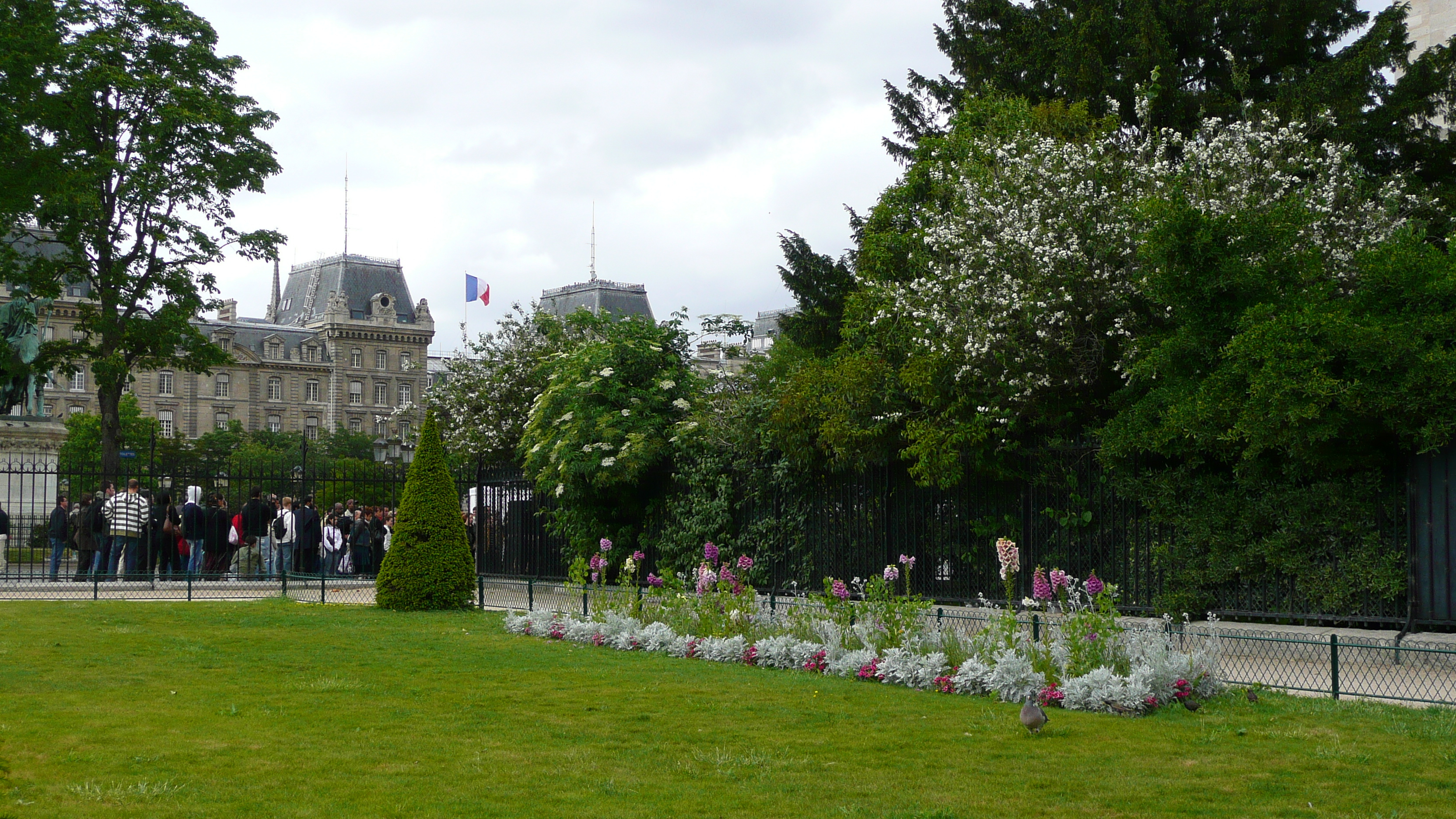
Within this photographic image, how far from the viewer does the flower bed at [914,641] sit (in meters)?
8.84

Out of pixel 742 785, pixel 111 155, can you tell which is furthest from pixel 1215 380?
pixel 111 155

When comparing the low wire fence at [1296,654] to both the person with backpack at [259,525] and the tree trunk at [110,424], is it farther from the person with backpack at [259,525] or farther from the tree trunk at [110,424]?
the tree trunk at [110,424]

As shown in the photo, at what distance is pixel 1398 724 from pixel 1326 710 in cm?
61

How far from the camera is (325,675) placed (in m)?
10.3

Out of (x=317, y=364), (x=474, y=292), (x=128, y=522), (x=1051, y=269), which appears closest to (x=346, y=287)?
(x=317, y=364)

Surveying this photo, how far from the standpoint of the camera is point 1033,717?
7.44m

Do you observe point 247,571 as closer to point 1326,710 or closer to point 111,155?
point 111,155

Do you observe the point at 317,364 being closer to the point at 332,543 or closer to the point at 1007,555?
the point at 332,543

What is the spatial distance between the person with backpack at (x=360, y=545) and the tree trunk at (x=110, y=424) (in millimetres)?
5055

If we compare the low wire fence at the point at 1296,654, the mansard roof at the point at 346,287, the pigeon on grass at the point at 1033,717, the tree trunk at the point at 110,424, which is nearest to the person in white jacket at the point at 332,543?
the tree trunk at the point at 110,424

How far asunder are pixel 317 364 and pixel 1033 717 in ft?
339

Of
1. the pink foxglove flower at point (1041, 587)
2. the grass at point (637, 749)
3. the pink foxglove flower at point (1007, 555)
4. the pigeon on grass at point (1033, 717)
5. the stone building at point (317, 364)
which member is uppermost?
the stone building at point (317, 364)

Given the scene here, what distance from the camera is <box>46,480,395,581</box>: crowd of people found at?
2062cm

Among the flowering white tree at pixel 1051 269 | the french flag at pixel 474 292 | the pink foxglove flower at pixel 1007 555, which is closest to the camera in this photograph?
the pink foxglove flower at pixel 1007 555
